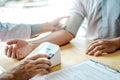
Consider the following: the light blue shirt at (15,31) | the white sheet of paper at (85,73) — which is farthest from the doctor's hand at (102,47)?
the light blue shirt at (15,31)

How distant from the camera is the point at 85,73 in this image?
91cm

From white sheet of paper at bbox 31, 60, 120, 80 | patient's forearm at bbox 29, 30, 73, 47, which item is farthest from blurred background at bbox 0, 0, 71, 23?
white sheet of paper at bbox 31, 60, 120, 80

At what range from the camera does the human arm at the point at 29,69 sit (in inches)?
35.7

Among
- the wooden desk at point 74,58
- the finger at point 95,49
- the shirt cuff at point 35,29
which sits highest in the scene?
the shirt cuff at point 35,29

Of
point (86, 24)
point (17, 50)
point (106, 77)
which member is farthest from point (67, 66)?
point (86, 24)

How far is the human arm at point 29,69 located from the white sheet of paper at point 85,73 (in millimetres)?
42

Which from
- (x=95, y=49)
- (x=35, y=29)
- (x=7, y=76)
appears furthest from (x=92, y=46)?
(x=7, y=76)

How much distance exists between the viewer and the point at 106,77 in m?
0.88

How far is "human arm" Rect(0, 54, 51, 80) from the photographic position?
35.7 inches

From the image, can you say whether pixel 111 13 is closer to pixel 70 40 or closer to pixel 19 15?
pixel 70 40

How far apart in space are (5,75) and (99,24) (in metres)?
0.78

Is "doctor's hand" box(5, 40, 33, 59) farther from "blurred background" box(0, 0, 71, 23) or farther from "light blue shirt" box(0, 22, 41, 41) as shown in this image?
"blurred background" box(0, 0, 71, 23)

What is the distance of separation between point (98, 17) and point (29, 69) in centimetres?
69

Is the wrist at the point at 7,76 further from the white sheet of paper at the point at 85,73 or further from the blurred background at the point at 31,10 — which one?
the blurred background at the point at 31,10
